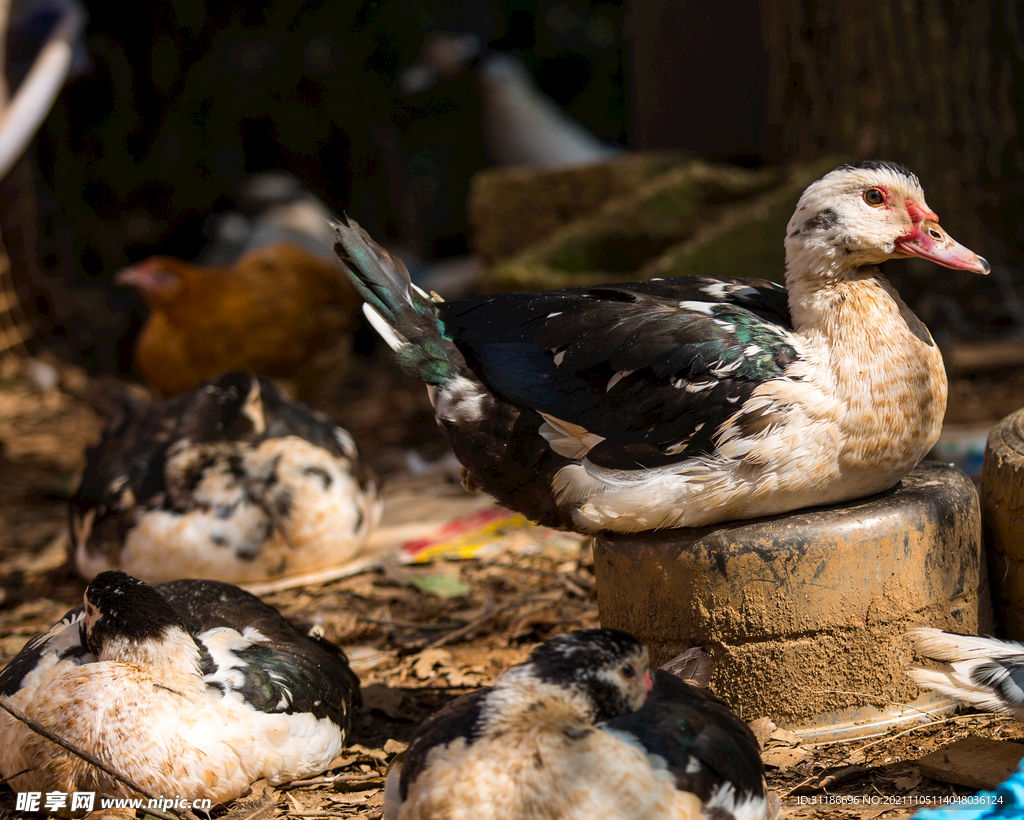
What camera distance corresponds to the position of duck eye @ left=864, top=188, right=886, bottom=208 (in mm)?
2475

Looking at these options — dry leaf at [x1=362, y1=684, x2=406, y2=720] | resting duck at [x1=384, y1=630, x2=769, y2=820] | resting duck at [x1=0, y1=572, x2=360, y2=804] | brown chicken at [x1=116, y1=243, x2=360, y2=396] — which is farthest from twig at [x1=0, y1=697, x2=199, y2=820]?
brown chicken at [x1=116, y1=243, x2=360, y2=396]

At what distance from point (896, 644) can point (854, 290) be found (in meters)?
0.89

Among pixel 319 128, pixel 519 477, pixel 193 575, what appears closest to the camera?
pixel 519 477

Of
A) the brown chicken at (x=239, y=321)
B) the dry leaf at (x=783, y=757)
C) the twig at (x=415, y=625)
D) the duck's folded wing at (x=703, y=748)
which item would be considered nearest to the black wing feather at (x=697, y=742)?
the duck's folded wing at (x=703, y=748)

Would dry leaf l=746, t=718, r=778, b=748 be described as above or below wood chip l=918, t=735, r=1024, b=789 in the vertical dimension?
below

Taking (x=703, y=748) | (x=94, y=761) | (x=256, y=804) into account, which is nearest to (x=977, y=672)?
(x=703, y=748)

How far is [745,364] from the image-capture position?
244 centimetres

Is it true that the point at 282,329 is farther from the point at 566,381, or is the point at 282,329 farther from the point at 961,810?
the point at 961,810

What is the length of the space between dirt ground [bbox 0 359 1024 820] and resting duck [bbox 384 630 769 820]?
1.27ft

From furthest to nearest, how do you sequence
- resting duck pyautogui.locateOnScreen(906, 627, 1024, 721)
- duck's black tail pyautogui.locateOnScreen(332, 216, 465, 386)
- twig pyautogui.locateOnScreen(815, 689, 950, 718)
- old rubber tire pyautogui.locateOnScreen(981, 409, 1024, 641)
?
duck's black tail pyautogui.locateOnScreen(332, 216, 465, 386), old rubber tire pyautogui.locateOnScreen(981, 409, 1024, 641), twig pyautogui.locateOnScreen(815, 689, 950, 718), resting duck pyautogui.locateOnScreen(906, 627, 1024, 721)

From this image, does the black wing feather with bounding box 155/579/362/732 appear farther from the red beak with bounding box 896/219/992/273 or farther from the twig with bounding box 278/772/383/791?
the red beak with bounding box 896/219/992/273

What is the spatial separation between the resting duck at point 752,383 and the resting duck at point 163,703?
861 mm

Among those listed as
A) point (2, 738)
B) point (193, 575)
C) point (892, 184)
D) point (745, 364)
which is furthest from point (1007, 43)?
point (2, 738)

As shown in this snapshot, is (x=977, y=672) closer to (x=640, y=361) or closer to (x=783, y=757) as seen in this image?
(x=783, y=757)
